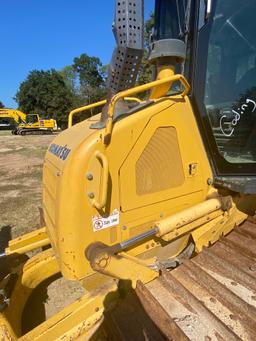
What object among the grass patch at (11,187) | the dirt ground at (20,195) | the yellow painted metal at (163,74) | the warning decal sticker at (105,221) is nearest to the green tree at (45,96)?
the dirt ground at (20,195)

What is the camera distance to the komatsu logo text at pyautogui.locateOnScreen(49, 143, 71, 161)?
86.8 inches

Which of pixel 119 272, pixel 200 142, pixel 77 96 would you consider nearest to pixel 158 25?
pixel 200 142

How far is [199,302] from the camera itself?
1986mm

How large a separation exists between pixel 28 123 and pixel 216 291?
29.5 meters

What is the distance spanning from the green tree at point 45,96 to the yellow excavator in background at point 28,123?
12.5m

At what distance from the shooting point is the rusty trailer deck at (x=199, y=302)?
5.98 ft

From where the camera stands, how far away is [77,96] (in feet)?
153

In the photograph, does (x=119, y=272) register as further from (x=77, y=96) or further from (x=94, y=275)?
(x=77, y=96)

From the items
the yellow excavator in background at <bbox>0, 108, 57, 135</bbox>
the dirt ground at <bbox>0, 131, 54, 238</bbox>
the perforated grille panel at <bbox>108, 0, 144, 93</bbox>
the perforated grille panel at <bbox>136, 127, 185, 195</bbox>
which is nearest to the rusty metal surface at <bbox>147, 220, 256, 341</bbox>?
the perforated grille panel at <bbox>136, 127, 185, 195</bbox>

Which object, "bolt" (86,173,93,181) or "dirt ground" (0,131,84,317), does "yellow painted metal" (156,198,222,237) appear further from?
"dirt ground" (0,131,84,317)

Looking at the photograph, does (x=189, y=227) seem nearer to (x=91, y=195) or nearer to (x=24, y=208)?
(x=91, y=195)

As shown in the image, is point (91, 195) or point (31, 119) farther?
point (31, 119)

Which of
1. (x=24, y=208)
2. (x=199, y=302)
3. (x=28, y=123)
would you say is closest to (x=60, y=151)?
(x=199, y=302)

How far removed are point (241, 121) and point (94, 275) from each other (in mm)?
1610
